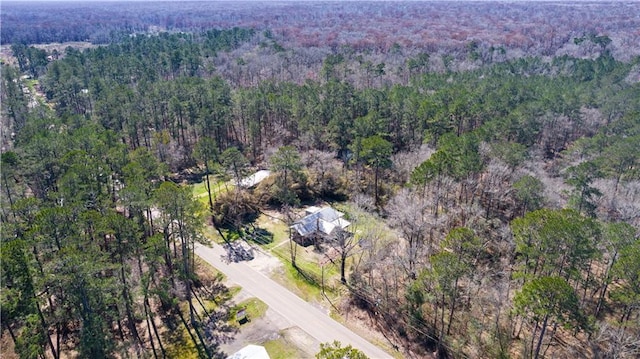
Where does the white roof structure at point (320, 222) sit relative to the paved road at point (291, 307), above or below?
above

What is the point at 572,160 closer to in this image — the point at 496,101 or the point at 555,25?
the point at 496,101

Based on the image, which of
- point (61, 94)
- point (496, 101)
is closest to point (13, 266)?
point (496, 101)

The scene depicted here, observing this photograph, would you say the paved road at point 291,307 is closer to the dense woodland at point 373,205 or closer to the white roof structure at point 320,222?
the dense woodland at point 373,205

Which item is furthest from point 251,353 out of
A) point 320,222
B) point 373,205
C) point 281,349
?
point 373,205

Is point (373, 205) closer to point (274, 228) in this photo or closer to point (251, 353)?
point (274, 228)

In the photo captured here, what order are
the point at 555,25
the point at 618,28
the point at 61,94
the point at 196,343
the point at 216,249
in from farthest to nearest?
the point at 555,25 < the point at 618,28 < the point at 61,94 < the point at 216,249 < the point at 196,343

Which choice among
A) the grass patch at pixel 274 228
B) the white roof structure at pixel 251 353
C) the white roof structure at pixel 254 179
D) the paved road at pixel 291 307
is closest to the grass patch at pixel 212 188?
the white roof structure at pixel 254 179

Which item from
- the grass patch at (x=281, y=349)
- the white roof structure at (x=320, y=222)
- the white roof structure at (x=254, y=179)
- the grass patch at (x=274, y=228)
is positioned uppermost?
the white roof structure at (x=254, y=179)
